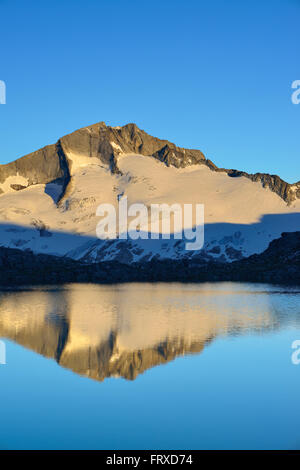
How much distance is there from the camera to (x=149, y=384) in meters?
36.0

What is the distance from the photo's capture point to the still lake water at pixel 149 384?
26641mm

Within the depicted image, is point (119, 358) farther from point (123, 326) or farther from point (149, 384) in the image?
point (123, 326)

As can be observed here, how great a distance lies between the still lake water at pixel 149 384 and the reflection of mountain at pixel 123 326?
0.15 metres

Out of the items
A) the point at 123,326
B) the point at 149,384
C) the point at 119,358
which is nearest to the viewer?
the point at 149,384

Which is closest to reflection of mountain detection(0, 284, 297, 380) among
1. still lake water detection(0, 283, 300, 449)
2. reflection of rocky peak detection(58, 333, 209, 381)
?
reflection of rocky peak detection(58, 333, 209, 381)

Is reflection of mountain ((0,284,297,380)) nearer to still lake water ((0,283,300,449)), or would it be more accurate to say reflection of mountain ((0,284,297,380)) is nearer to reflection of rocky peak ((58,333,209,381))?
reflection of rocky peak ((58,333,209,381))

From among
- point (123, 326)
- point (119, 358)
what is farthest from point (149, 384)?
point (123, 326)

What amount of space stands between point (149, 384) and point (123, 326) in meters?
27.4

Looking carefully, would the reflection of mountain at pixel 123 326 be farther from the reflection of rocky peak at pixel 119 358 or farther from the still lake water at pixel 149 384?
the still lake water at pixel 149 384

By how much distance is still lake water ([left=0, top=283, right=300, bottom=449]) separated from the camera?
2664cm
